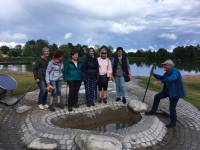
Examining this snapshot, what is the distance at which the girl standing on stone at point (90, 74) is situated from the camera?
39.3ft

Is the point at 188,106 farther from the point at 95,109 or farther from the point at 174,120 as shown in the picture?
the point at 95,109

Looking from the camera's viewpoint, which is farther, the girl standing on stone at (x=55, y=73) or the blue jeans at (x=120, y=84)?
the blue jeans at (x=120, y=84)

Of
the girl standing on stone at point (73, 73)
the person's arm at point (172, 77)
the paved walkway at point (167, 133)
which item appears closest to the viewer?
the paved walkway at point (167, 133)

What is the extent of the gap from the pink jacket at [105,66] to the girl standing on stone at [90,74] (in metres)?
0.21

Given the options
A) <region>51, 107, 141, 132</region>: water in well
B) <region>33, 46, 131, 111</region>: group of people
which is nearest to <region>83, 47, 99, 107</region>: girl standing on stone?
<region>33, 46, 131, 111</region>: group of people

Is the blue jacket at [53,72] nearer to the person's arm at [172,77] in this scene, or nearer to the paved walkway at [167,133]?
the paved walkway at [167,133]

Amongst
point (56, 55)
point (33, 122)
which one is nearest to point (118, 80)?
point (56, 55)

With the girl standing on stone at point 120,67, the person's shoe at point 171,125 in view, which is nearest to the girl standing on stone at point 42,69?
the girl standing on stone at point 120,67

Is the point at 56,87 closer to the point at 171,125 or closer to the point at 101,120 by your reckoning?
the point at 101,120

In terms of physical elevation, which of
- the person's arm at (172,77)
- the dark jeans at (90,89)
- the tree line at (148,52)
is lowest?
the tree line at (148,52)

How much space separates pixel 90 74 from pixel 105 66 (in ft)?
1.96

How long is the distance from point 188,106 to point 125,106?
9.39 ft

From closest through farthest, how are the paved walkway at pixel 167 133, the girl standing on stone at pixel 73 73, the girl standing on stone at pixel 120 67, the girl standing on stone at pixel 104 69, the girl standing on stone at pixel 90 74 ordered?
the paved walkway at pixel 167 133
the girl standing on stone at pixel 73 73
the girl standing on stone at pixel 90 74
the girl standing on stone at pixel 104 69
the girl standing on stone at pixel 120 67

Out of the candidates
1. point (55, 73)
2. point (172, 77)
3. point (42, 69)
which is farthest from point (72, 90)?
point (172, 77)
